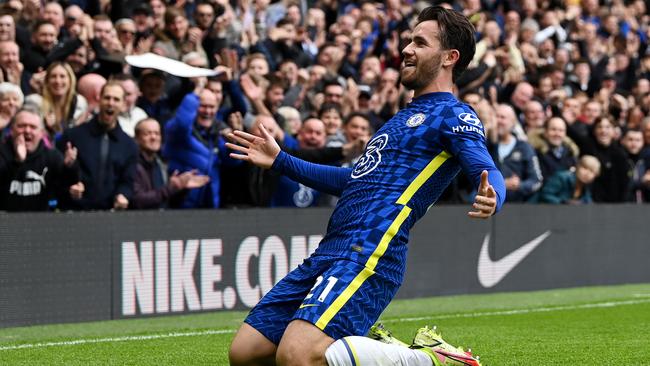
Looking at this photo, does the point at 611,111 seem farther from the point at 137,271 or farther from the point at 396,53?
the point at 137,271

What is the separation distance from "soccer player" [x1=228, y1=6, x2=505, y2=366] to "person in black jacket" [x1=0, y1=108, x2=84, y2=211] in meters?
4.91

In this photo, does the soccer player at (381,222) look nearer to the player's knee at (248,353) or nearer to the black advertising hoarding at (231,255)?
the player's knee at (248,353)

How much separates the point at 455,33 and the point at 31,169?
5482mm

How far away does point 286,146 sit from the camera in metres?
12.6

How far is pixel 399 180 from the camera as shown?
20.4 ft

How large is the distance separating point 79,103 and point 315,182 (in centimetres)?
595

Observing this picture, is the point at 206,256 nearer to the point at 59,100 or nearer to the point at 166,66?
the point at 166,66

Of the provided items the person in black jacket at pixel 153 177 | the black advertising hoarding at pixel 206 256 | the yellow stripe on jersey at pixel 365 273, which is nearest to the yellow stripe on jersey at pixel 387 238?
the yellow stripe on jersey at pixel 365 273

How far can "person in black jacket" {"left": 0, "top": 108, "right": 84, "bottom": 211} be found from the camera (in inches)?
424

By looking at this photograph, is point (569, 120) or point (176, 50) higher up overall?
point (176, 50)

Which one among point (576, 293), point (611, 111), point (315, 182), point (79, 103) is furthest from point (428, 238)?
point (315, 182)

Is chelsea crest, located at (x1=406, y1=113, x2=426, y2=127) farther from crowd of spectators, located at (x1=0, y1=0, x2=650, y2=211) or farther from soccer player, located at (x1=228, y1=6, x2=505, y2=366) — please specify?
crowd of spectators, located at (x1=0, y1=0, x2=650, y2=211)

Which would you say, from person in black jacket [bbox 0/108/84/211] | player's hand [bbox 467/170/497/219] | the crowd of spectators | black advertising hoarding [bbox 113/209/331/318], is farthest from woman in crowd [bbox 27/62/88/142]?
player's hand [bbox 467/170/497/219]

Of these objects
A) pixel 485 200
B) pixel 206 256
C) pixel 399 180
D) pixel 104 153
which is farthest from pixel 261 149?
pixel 206 256
